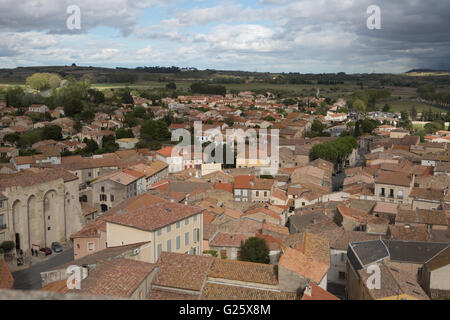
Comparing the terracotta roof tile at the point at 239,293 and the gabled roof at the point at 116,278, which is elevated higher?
the gabled roof at the point at 116,278

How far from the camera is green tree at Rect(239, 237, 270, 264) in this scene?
19859 mm

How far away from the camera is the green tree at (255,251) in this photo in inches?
782

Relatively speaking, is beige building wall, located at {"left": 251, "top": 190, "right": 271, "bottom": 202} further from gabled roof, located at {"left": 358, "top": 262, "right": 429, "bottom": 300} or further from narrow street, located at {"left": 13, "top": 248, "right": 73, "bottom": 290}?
gabled roof, located at {"left": 358, "top": 262, "right": 429, "bottom": 300}

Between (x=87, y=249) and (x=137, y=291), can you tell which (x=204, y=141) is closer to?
(x=87, y=249)

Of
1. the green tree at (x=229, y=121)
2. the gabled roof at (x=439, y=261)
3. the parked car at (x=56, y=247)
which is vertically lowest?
the parked car at (x=56, y=247)

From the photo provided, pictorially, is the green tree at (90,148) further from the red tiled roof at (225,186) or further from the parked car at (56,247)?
the parked car at (56,247)

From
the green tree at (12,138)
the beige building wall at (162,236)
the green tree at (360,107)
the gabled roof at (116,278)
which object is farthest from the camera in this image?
the green tree at (360,107)

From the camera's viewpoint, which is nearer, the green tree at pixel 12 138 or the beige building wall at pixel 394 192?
the beige building wall at pixel 394 192

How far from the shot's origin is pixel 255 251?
65.6 feet

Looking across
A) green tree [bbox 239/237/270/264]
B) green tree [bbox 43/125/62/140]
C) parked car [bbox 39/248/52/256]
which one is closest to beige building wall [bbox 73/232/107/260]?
parked car [bbox 39/248/52/256]

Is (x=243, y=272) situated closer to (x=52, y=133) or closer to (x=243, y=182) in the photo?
(x=243, y=182)

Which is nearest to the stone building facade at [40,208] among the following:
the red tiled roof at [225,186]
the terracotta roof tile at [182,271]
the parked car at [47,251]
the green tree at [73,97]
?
the parked car at [47,251]

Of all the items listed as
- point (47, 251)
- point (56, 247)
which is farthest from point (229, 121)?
→ point (47, 251)

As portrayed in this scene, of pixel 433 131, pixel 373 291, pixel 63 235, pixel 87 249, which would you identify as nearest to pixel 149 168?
pixel 63 235
